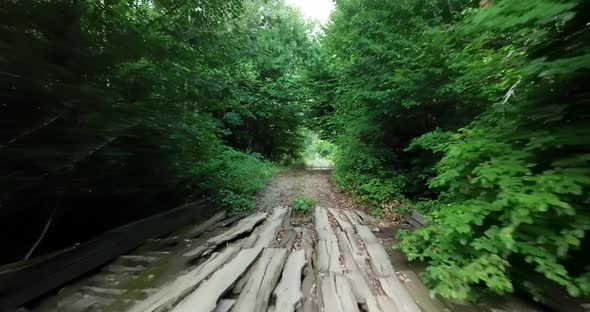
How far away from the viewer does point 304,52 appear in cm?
823

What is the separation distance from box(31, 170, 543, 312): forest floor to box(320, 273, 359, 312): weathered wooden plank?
0.01 meters

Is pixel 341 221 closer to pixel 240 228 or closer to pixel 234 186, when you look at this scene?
pixel 240 228

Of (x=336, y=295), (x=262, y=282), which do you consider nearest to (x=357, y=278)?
(x=336, y=295)

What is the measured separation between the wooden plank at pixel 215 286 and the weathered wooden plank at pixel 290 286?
493 millimetres

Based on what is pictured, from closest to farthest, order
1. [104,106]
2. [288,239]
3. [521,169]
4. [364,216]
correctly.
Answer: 1. [521,169]
2. [104,106]
3. [288,239]
4. [364,216]

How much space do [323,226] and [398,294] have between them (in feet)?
7.63

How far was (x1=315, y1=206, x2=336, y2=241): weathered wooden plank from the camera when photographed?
4.41 meters

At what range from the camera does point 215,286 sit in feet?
8.90

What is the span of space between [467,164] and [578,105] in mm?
981

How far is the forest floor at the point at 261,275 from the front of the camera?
2.47m

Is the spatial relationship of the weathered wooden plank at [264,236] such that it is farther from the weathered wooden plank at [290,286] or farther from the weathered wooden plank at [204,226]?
the weathered wooden plank at [204,226]

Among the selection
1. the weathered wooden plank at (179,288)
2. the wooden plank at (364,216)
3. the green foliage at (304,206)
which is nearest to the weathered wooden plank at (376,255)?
the wooden plank at (364,216)

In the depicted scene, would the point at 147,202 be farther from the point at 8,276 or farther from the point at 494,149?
the point at 494,149

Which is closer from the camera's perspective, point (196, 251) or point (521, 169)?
point (521, 169)
